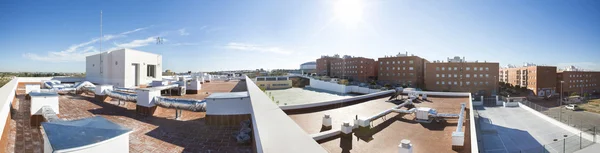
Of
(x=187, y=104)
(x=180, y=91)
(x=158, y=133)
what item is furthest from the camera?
(x=180, y=91)

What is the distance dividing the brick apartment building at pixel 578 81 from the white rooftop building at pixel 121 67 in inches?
2966

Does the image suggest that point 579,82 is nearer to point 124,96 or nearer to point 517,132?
point 517,132

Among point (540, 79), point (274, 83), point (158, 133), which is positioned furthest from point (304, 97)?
point (540, 79)

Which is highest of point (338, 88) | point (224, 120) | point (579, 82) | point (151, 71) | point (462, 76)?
point (151, 71)

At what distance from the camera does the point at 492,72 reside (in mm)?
39219

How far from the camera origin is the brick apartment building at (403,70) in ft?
149

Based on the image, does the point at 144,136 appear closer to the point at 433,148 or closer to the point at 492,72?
the point at 433,148

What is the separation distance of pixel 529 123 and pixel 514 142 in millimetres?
7187

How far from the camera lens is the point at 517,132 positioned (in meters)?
19.4

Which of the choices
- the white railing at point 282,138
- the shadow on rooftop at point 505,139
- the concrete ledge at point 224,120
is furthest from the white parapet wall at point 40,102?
the shadow on rooftop at point 505,139

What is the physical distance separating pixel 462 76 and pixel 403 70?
9436 mm

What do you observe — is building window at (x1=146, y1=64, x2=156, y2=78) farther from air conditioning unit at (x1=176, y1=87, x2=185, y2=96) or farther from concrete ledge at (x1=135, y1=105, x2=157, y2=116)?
concrete ledge at (x1=135, y1=105, x2=157, y2=116)

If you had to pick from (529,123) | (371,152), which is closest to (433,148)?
(371,152)

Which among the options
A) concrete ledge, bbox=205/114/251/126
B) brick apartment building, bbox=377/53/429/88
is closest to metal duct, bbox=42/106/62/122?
concrete ledge, bbox=205/114/251/126
